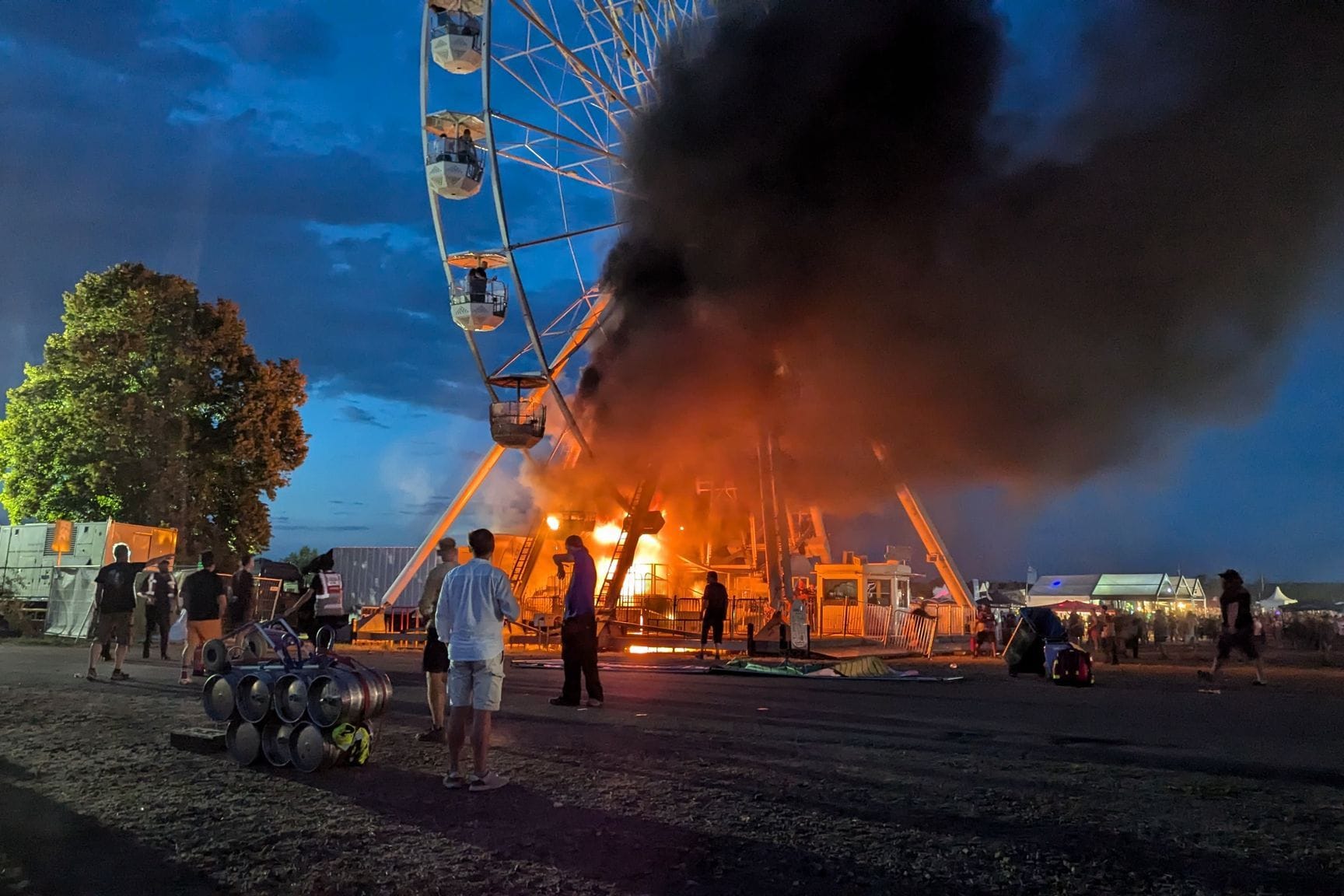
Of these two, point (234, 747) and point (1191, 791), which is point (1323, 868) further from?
point (234, 747)

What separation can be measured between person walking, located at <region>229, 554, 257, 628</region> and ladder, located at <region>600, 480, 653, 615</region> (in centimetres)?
1125

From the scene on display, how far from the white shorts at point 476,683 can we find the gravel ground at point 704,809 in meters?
0.47

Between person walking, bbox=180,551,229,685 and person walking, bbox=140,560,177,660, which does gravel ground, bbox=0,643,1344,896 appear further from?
person walking, bbox=140,560,177,660

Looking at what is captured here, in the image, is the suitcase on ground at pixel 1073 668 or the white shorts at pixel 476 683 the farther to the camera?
the suitcase on ground at pixel 1073 668

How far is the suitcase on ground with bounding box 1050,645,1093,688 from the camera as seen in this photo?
12062 millimetres

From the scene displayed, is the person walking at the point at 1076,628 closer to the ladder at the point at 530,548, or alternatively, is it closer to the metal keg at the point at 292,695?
the ladder at the point at 530,548

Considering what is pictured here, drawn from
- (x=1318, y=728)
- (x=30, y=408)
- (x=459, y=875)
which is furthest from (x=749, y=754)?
(x=30, y=408)

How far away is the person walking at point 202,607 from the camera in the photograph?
10.9 metres

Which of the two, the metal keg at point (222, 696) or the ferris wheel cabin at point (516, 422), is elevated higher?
the ferris wheel cabin at point (516, 422)

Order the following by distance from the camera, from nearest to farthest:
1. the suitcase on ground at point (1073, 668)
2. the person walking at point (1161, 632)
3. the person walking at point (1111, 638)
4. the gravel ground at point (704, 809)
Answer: the gravel ground at point (704, 809), the suitcase on ground at point (1073, 668), the person walking at point (1111, 638), the person walking at point (1161, 632)

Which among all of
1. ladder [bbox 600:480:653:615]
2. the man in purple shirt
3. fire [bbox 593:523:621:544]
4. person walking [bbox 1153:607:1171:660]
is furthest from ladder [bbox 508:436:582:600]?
the man in purple shirt

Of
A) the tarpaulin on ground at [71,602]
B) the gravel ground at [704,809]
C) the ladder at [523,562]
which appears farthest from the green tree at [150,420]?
the gravel ground at [704,809]

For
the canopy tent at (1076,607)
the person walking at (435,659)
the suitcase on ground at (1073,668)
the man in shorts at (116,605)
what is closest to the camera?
the person walking at (435,659)

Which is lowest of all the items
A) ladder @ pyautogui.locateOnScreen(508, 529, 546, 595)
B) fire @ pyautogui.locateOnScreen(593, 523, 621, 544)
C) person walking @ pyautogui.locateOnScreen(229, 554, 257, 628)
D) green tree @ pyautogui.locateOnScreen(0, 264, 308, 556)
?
person walking @ pyautogui.locateOnScreen(229, 554, 257, 628)
